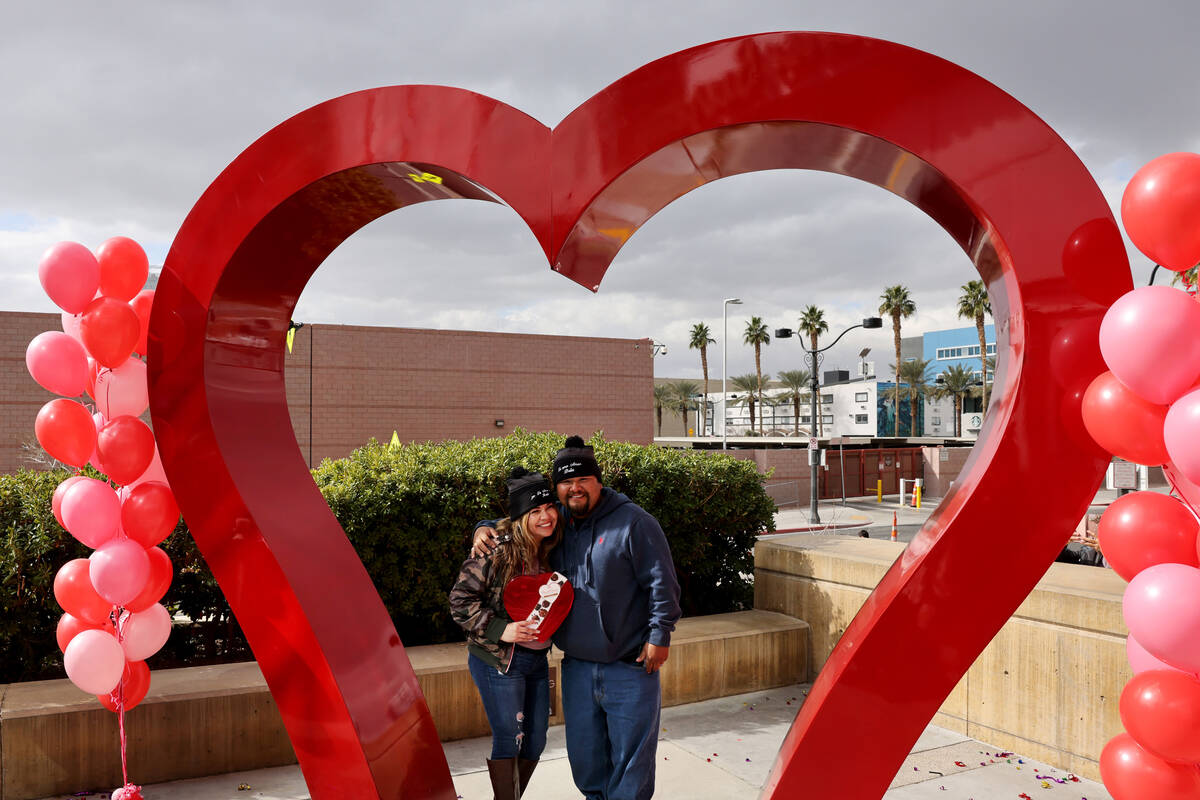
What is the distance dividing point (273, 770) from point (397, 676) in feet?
6.26

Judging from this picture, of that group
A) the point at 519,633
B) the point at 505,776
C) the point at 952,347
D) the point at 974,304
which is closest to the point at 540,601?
the point at 519,633

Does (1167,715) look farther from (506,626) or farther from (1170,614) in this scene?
(506,626)

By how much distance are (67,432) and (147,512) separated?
0.50 m

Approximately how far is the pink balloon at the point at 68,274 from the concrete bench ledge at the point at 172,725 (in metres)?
2.29

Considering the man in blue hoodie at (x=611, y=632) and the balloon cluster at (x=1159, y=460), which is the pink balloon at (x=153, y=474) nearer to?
the man in blue hoodie at (x=611, y=632)

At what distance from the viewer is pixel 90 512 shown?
3.85 m

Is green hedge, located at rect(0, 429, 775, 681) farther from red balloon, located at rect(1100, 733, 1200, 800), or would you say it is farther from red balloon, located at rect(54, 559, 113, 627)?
red balloon, located at rect(1100, 733, 1200, 800)

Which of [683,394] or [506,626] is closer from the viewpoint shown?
[506,626]

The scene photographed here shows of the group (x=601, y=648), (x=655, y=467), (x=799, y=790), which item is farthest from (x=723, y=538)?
(x=799, y=790)

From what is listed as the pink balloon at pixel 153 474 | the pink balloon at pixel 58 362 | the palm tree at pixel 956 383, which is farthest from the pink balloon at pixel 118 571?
the palm tree at pixel 956 383

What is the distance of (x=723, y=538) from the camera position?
769 centimetres

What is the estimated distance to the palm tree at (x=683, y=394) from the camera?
72312mm

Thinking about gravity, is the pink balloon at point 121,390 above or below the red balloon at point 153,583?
above

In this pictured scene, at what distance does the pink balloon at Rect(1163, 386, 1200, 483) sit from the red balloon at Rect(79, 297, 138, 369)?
406cm
